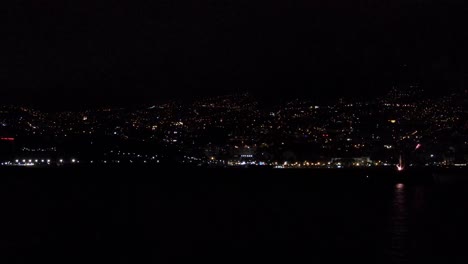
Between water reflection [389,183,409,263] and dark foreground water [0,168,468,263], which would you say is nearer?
dark foreground water [0,168,468,263]

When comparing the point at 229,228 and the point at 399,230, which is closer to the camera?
the point at 229,228

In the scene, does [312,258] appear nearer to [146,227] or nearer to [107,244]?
[107,244]

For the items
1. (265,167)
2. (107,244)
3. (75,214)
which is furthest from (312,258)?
(265,167)

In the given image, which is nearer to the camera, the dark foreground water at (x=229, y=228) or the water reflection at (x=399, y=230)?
the dark foreground water at (x=229, y=228)
